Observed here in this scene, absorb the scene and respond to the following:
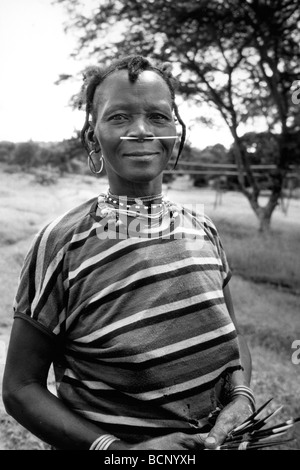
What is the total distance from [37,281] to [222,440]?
0.55m

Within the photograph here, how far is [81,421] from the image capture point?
1.08 m

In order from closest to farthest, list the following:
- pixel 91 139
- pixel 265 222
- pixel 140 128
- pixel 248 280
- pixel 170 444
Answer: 1. pixel 170 444
2. pixel 140 128
3. pixel 91 139
4. pixel 248 280
5. pixel 265 222

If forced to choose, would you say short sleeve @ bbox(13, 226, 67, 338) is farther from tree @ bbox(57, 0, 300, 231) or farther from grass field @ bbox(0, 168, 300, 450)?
tree @ bbox(57, 0, 300, 231)

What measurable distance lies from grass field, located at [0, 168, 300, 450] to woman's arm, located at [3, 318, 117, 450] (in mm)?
1077

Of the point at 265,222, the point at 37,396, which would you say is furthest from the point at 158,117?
the point at 265,222

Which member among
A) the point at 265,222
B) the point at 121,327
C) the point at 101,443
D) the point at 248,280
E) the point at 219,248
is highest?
the point at 219,248

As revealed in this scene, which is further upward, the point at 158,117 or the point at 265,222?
the point at 158,117

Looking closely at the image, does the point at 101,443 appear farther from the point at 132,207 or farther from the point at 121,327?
the point at 132,207

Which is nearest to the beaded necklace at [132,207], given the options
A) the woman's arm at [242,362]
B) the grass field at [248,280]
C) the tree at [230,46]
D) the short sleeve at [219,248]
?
the short sleeve at [219,248]

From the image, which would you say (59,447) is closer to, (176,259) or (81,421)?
(81,421)

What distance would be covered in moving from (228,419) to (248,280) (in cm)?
440

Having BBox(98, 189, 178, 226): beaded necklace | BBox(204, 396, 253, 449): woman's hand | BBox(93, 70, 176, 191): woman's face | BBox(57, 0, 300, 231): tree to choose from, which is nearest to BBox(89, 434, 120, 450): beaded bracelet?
BBox(204, 396, 253, 449): woman's hand

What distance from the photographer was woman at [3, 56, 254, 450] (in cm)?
107

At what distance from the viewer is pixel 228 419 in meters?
1.12
